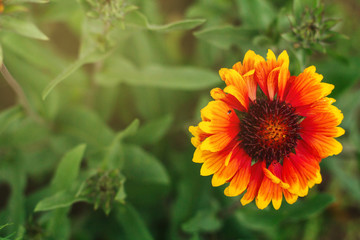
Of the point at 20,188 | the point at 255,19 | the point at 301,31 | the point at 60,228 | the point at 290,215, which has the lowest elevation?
the point at 290,215

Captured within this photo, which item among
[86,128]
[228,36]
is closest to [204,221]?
[86,128]

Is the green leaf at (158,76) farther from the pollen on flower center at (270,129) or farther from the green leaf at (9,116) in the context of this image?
the pollen on flower center at (270,129)

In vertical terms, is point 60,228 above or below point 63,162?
below

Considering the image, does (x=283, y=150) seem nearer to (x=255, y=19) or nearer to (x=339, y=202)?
(x=255, y=19)

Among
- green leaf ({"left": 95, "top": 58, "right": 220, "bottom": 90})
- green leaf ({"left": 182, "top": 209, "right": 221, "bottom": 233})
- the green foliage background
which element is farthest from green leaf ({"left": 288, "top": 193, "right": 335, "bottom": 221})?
green leaf ({"left": 95, "top": 58, "right": 220, "bottom": 90})

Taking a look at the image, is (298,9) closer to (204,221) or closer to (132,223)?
(204,221)

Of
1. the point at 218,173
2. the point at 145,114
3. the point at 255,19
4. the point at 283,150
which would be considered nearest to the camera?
the point at 218,173

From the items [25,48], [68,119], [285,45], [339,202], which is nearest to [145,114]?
[68,119]
